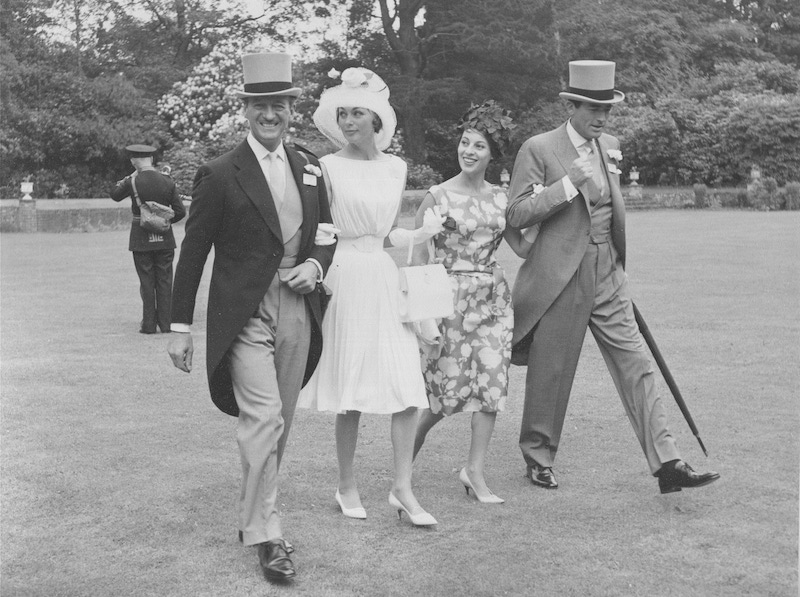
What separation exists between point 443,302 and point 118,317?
8156 mm

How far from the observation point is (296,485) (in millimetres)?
5828

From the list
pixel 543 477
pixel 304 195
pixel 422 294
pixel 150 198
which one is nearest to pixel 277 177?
pixel 304 195

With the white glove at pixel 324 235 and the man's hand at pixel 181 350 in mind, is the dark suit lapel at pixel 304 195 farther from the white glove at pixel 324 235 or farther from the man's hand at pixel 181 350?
the man's hand at pixel 181 350

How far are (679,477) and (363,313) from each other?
1.72 meters

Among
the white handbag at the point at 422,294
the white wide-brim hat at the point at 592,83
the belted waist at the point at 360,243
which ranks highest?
the white wide-brim hat at the point at 592,83

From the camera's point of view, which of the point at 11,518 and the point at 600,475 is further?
the point at 600,475

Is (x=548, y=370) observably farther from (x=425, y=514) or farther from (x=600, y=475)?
(x=425, y=514)

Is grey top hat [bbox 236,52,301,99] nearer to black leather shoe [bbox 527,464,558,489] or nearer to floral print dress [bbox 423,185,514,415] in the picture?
floral print dress [bbox 423,185,514,415]

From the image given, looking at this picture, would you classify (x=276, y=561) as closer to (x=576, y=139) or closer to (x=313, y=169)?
(x=313, y=169)

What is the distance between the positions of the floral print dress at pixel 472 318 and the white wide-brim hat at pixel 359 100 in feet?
1.53

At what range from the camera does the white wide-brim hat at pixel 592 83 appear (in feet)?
19.0

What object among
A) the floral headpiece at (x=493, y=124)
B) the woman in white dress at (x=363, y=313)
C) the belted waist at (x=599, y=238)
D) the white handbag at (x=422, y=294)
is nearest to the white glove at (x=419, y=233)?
the woman in white dress at (x=363, y=313)

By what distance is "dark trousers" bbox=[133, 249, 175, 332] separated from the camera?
1159 centimetres

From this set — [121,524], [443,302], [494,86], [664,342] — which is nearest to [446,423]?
[443,302]
